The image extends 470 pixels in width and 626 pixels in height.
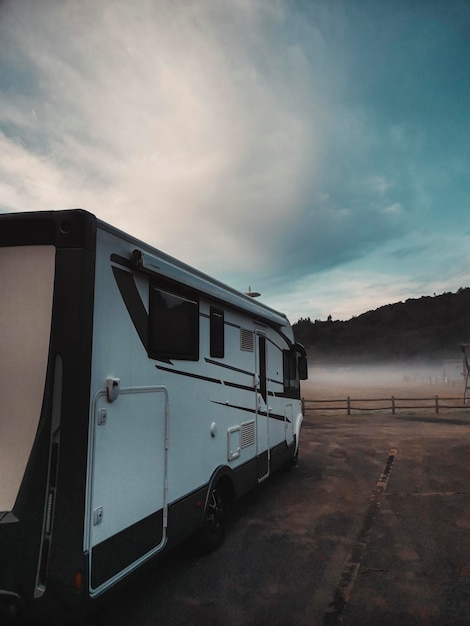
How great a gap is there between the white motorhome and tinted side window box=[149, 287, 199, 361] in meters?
0.02

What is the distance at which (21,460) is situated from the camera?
2781 mm

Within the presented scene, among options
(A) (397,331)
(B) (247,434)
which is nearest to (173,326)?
(B) (247,434)

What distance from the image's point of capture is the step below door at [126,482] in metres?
2.92

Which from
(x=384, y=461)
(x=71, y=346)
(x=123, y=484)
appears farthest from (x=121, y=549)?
(x=384, y=461)

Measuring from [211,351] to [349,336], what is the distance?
150 metres

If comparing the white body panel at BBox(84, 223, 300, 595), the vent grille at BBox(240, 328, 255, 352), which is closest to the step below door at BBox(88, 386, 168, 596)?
the white body panel at BBox(84, 223, 300, 595)

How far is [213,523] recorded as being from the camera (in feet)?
16.2

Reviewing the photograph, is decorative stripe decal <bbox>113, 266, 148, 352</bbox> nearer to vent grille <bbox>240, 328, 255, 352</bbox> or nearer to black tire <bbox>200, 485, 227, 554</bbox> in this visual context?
black tire <bbox>200, 485, 227, 554</bbox>

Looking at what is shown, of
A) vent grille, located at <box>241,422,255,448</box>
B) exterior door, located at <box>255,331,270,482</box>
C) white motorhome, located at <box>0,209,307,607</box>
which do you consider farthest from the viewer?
exterior door, located at <box>255,331,270,482</box>

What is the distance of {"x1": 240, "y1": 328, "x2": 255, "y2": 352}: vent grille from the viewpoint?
5926mm

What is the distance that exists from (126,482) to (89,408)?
30.3 inches

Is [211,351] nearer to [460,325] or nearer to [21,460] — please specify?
[21,460]

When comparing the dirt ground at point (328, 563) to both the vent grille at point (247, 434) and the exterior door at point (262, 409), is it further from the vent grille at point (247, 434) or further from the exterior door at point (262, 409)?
the vent grille at point (247, 434)

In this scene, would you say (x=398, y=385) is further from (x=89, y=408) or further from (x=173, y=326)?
(x=89, y=408)
